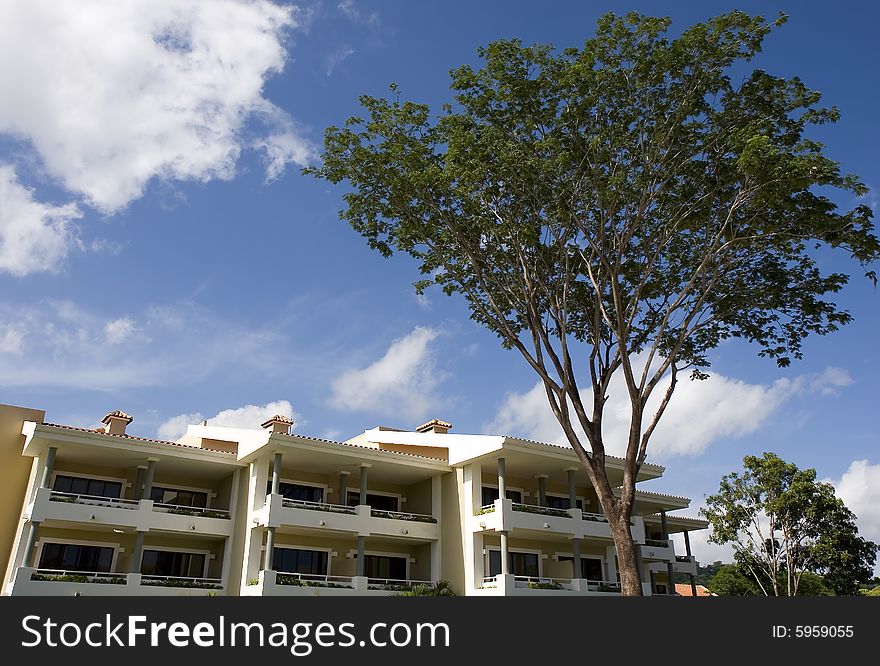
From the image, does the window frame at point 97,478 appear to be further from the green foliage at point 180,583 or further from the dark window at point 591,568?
the dark window at point 591,568

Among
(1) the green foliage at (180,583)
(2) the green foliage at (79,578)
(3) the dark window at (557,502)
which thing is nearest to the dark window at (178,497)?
(1) the green foliage at (180,583)

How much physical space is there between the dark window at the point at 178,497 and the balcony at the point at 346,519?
4.85 meters

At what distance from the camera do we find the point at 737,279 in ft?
72.1

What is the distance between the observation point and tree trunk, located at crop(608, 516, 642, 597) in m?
19.1

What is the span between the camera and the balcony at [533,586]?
27922mm

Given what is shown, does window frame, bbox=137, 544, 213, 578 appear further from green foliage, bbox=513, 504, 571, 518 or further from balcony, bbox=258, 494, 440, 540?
green foliage, bbox=513, 504, 571, 518

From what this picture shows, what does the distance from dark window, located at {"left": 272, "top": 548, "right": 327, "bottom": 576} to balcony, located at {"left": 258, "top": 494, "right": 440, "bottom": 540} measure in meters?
2.11

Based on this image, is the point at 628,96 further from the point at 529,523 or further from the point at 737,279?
the point at 529,523

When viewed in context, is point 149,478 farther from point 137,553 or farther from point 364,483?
point 364,483

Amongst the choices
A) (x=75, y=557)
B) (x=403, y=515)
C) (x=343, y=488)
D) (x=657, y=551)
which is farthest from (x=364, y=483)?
(x=657, y=551)

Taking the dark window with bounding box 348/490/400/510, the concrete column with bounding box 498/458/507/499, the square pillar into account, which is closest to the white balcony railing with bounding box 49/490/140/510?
the square pillar

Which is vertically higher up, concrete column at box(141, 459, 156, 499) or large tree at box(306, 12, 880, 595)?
large tree at box(306, 12, 880, 595)
